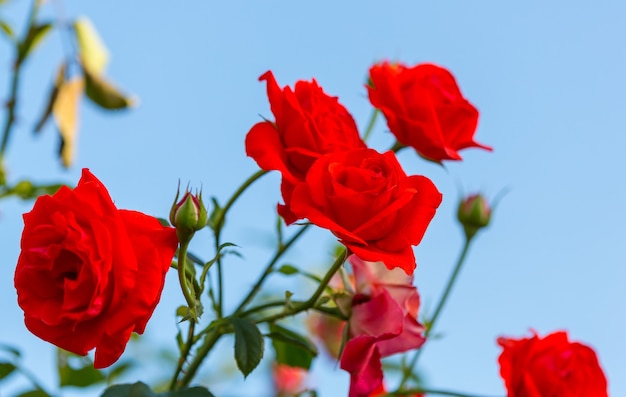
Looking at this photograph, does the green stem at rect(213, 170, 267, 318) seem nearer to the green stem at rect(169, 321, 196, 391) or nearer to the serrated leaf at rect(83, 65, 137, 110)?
the green stem at rect(169, 321, 196, 391)

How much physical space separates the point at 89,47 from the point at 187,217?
0.78 m

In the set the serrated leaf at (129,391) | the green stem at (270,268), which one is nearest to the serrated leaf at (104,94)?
the green stem at (270,268)

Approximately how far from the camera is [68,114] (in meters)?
1.42

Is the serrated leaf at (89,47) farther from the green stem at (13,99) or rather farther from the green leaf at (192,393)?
the green leaf at (192,393)

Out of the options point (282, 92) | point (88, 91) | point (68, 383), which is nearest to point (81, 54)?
point (88, 91)

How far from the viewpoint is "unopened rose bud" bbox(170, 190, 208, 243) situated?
775mm

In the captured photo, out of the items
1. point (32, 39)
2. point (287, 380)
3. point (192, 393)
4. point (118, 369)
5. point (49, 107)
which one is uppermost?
point (32, 39)

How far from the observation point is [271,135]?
0.88m

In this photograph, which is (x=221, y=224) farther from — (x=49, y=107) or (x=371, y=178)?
(x=49, y=107)

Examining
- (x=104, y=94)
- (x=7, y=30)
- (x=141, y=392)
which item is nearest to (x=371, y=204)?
(x=141, y=392)

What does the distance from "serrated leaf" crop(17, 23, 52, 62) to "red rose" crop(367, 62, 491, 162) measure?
2.03ft

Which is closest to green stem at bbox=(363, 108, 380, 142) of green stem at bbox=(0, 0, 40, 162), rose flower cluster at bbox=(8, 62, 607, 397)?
rose flower cluster at bbox=(8, 62, 607, 397)

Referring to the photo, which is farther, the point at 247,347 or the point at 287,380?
the point at 287,380

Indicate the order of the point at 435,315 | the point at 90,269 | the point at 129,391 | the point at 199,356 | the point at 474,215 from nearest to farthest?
the point at 90,269 → the point at 129,391 → the point at 199,356 → the point at 435,315 → the point at 474,215
